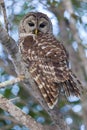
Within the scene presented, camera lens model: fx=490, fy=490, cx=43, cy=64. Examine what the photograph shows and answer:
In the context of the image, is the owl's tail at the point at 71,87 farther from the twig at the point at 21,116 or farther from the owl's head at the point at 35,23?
the owl's head at the point at 35,23

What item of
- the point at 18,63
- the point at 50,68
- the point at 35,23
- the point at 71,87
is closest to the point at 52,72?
the point at 50,68

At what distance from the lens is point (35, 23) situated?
4.48 meters

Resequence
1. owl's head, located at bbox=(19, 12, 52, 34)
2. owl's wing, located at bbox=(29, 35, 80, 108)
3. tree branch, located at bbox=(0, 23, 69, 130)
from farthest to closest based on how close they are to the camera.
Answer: owl's head, located at bbox=(19, 12, 52, 34) < owl's wing, located at bbox=(29, 35, 80, 108) < tree branch, located at bbox=(0, 23, 69, 130)

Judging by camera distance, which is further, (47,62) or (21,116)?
(47,62)

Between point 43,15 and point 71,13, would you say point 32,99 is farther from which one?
point 71,13

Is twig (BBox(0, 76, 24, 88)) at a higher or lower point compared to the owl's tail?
higher

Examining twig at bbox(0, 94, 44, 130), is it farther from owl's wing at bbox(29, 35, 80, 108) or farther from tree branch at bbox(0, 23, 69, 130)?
owl's wing at bbox(29, 35, 80, 108)

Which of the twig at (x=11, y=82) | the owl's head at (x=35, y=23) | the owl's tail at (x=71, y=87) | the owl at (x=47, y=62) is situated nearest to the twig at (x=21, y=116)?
the twig at (x=11, y=82)

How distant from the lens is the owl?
337 centimetres

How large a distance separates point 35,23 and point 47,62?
0.90 meters

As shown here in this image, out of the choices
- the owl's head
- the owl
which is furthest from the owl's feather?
the owl's head

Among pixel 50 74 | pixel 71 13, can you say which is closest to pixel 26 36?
pixel 71 13

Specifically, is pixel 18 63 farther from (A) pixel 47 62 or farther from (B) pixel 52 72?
(A) pixel 47 62

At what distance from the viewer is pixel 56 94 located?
3.31 m
